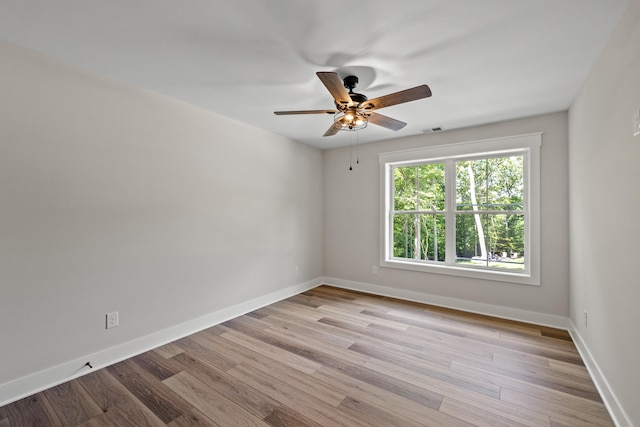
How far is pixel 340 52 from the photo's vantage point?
82.0 inches

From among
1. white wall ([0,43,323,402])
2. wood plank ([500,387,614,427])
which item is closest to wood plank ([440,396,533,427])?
wood plank ([500,387,614,427])

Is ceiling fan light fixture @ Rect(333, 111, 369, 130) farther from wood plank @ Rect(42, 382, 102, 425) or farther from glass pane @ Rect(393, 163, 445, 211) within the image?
wood plank @ Rect(42, 382, 102, 425)

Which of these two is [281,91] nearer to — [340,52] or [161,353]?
[340,52]

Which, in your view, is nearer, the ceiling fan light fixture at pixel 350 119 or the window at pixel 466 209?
the ceiling fan light fixture at pixel 350 119

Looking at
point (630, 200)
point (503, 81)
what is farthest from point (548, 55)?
point (630, 200)

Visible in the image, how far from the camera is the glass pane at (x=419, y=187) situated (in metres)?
4.19

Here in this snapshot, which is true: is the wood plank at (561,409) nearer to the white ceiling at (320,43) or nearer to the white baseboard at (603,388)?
the white baseboard at (603,388)

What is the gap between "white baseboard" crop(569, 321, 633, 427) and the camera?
1.71 m

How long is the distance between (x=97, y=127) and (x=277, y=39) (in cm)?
171

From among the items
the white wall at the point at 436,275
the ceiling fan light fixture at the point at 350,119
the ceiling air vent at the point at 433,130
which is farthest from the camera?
the ceiling air vent at the point at 433,130

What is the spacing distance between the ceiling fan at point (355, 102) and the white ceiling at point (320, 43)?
0.19m

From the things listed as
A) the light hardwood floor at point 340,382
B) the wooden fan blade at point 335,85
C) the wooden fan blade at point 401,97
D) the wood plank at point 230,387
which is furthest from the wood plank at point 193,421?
the wooden fan blade at point 401,97

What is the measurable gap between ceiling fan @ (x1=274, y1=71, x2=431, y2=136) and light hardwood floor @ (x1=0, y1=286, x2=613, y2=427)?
215 cm

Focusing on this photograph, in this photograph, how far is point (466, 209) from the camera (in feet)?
13.0
